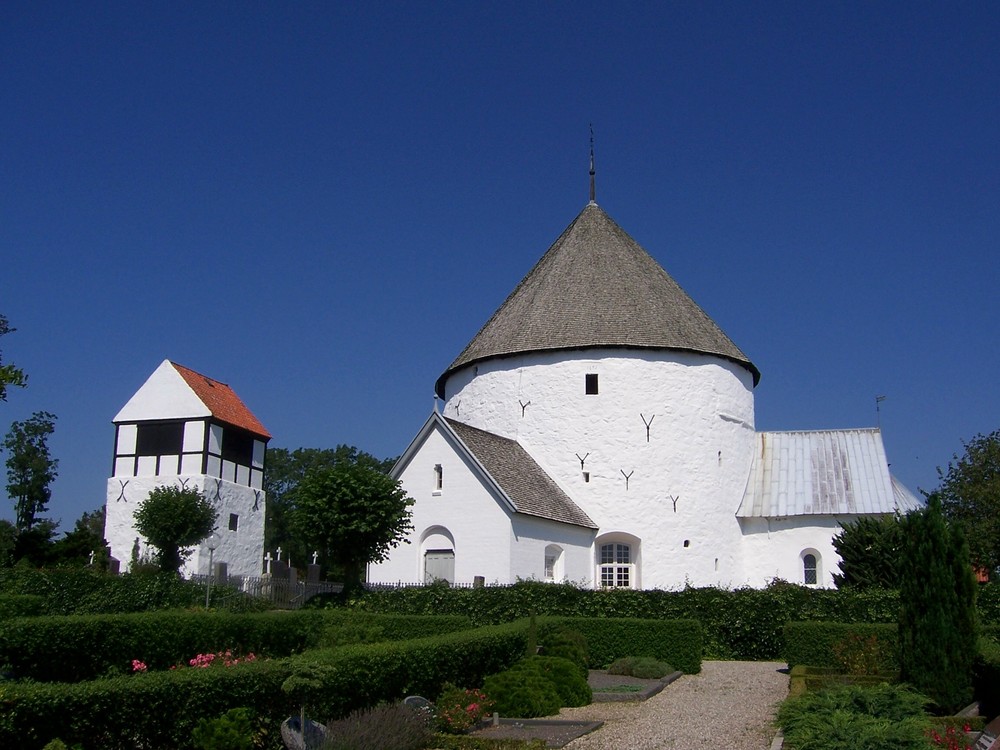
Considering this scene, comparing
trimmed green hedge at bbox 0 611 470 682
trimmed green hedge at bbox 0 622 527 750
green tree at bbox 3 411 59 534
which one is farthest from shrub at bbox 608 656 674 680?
green tree at bbox 3 411 59 534

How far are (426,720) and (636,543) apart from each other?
18642mm

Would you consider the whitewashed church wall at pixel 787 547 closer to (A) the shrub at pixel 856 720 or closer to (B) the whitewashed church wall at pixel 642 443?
(B) the whitewashed church wall at pixel 642 443

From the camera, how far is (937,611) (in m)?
13.2

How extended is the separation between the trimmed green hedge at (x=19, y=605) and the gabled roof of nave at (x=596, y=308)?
49.4 feet

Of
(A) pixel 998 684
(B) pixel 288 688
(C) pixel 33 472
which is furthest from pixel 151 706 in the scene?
(C) pixel 33 472

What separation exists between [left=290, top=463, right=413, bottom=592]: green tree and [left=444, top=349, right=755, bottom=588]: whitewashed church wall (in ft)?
25.8

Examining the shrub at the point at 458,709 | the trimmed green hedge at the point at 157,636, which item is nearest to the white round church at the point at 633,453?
the trimmed green hedge at the point at 157,636

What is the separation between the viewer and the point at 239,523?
129 ft

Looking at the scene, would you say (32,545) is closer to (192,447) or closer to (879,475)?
(192,447)

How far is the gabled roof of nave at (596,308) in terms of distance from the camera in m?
30.6

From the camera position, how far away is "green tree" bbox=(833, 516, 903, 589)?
77.4ft

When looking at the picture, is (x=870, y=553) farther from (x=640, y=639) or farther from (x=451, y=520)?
(x=451, y=520)

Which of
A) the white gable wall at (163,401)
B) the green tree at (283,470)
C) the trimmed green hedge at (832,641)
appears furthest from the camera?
the green tree at (283,470)

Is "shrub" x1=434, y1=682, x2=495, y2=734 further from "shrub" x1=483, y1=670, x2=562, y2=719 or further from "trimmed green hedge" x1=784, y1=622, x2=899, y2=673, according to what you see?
"trimmed green hedge" x1=784, y1=622, x2=899, y2=673
